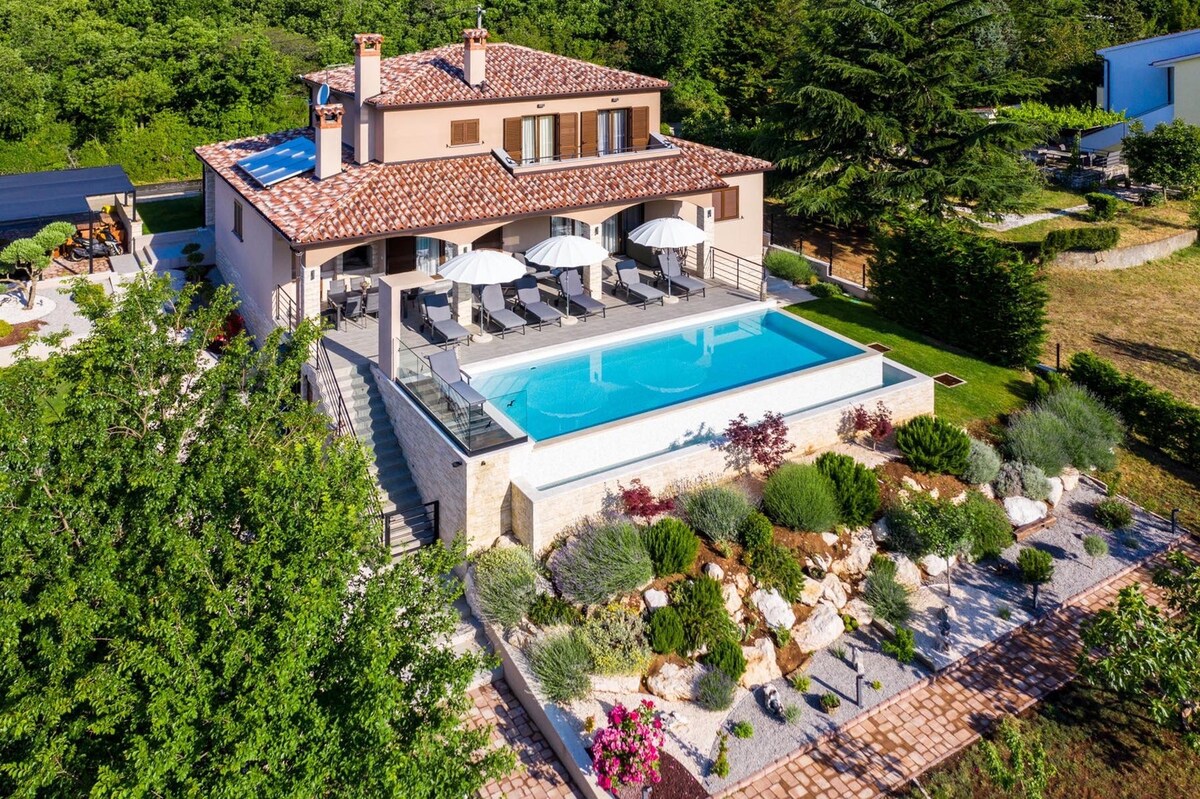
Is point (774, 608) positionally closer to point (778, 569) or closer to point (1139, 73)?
point (778, 569)

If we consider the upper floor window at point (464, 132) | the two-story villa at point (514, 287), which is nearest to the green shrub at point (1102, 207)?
the two-story villa at point (514, 287)

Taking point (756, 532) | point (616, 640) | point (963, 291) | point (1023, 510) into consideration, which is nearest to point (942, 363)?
point (963, 291)

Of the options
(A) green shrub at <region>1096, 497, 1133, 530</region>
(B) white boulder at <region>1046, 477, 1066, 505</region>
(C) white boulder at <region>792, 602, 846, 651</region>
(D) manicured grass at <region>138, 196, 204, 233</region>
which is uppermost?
(D) manicured grass at <region>138, 196, 204, 233</region>

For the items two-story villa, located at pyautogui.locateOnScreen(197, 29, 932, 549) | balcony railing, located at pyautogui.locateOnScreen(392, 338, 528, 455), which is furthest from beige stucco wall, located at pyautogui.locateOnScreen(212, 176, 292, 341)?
balcony railing, located at pyautogui.locateOnScreen(392, 338, 528, 455)

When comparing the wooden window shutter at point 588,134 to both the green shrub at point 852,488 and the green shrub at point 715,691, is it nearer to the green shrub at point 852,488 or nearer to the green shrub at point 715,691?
the green shrub at point 852,488

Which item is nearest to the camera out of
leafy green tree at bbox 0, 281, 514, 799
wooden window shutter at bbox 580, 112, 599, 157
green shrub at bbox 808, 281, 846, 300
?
leafy green tree at bbox 0, 281, 514, 799

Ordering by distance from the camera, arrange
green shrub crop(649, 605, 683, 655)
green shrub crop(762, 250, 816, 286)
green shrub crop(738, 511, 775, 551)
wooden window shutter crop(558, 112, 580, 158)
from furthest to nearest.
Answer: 1. green shrub crop(762, 250, 816, 286)
2. wooden window shutter crop(558, 112, 580, 158)
3. green shrub crop(738, 511, 775, 551)
4. green shrub crop(649, 605, 683, 655)

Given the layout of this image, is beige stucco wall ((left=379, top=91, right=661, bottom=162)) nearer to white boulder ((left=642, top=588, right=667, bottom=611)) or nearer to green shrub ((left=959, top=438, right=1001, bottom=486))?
white boulder ((left=642, top=588, right=667, bottom=611))

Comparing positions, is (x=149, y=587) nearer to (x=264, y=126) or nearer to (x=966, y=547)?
(x=966, y=547)
